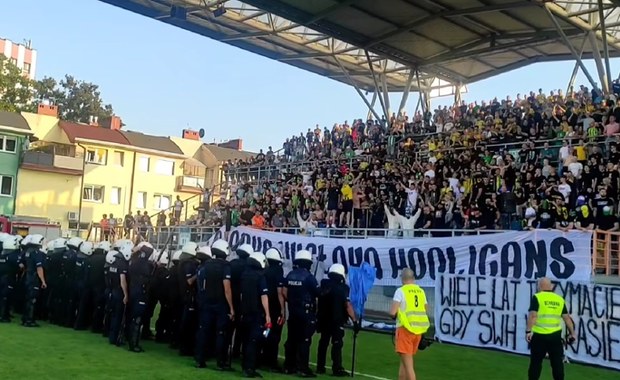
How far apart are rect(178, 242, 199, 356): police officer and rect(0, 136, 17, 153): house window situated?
41.8 meters

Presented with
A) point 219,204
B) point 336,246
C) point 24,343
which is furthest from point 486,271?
point 219,204

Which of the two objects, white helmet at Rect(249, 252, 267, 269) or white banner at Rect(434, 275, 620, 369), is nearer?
white helmet at Rect(249, 252, 267, 269)

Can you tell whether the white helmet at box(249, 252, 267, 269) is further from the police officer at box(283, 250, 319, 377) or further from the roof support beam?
the roof support beam

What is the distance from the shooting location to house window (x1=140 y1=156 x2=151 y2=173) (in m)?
57.2

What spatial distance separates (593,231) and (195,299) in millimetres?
8174

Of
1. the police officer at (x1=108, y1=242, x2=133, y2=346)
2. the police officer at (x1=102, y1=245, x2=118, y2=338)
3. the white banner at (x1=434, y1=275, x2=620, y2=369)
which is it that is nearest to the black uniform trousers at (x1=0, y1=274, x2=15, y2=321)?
the police officer at (x1=102, y1=245, x2=118, y2=338)

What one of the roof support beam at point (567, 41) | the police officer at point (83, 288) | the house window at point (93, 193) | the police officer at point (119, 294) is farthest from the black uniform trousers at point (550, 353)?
the house window at point (93, 193)

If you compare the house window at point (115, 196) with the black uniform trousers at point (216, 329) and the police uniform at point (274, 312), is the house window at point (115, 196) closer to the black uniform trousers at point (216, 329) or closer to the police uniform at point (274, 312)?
the black uniform trousers at point (216, 329)

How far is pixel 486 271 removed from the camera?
15.6 metres

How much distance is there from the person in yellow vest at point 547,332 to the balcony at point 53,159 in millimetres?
46740

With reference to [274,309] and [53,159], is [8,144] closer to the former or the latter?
[53,159]

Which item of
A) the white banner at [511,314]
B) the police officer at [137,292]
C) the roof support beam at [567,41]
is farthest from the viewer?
the roof support beam at [567,41]

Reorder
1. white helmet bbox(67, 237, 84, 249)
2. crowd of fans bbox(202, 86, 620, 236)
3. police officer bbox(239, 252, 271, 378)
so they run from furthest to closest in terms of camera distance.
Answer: crowd of fans bbox(202, 86, 620, 236), white helmet bbox(67, 237, 84, 249), police officer bbox(239, 252, 271, 378)

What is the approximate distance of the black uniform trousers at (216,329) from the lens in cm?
1159
